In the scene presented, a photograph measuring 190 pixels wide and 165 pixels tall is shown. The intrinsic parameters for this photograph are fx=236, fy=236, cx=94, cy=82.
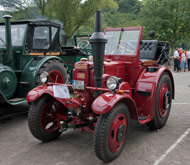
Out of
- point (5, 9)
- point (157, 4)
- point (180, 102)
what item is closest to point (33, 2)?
point (5, 9)

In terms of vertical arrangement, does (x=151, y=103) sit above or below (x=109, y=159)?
above

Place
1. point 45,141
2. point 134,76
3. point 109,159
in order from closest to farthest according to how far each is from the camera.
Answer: point 109,159 → point 45,141 → point 134,76

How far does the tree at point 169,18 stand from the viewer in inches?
861

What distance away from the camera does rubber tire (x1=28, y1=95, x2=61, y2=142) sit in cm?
366

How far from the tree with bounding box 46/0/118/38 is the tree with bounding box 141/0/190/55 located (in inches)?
239

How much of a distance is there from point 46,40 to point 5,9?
496 inches

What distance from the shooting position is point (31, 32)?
224 inches

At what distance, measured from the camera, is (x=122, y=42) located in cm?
445

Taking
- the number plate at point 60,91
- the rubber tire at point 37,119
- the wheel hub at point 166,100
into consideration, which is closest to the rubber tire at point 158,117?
the wheel hub at point 166,100

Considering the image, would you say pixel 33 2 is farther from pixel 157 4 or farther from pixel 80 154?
pixel 80 154

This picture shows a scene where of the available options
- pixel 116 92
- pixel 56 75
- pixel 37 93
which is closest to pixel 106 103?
pixel 116 92

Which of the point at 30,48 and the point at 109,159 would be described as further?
the point at 30,48

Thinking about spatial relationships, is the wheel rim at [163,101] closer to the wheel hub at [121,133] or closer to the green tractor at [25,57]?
the wheel hub at [121,133]

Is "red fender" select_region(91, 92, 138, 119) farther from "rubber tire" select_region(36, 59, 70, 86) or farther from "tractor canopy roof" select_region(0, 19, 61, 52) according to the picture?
"tractor canopy roof" select_region(0, 19, 61, 52)
